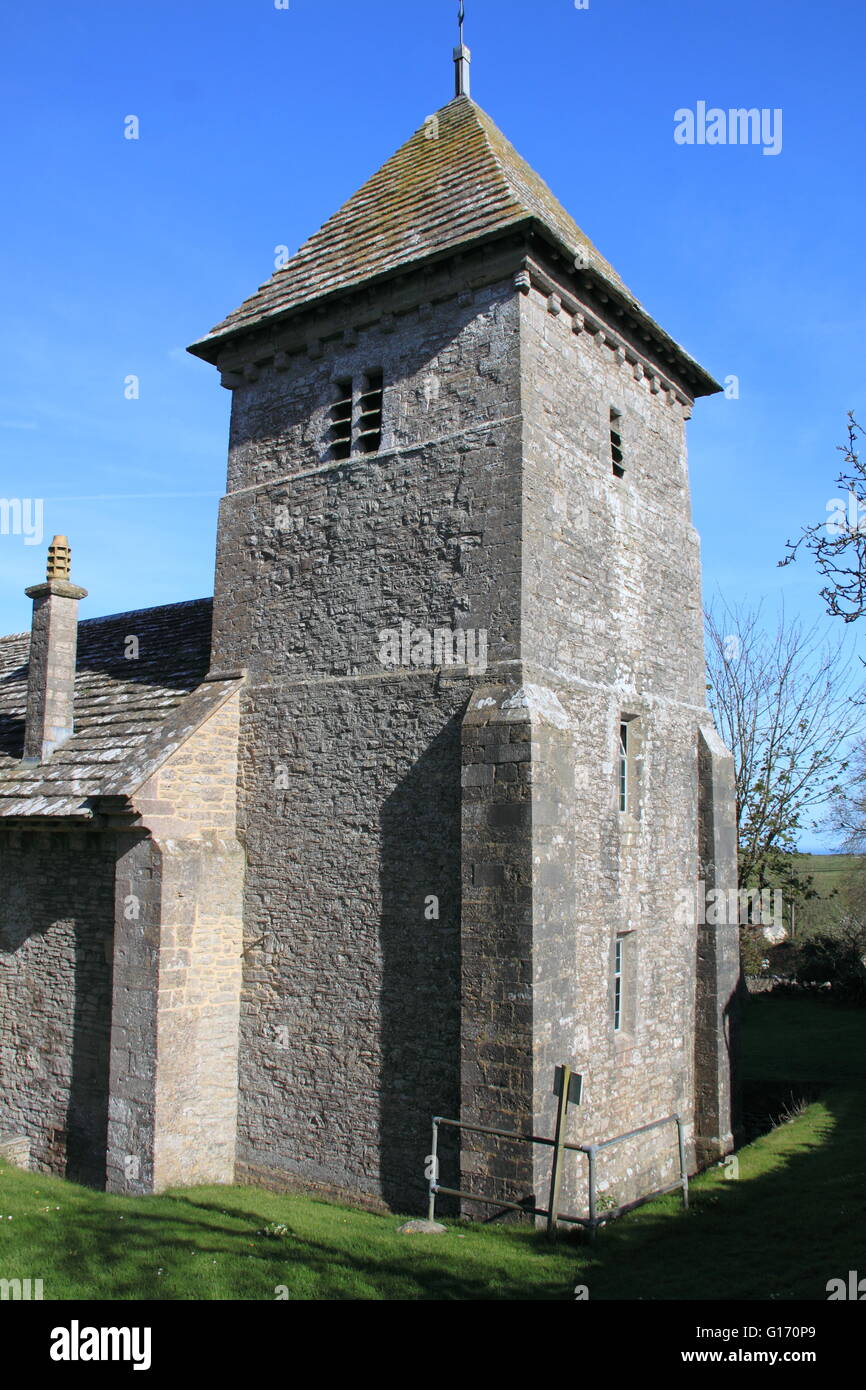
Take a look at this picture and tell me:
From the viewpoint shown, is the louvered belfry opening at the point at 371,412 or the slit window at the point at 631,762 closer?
the slit window at the point at 631,762

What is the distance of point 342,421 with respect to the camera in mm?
12445

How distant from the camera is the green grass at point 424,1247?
7281mm

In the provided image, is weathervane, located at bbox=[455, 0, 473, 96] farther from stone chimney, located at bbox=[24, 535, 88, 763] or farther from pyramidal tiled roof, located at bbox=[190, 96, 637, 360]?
stone chimney, located at bbox=[24, 535, 88, 763]

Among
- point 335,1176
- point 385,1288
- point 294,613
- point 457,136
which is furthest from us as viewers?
point 457,136

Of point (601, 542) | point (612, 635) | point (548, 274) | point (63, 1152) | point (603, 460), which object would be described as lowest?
point (63, 1152)

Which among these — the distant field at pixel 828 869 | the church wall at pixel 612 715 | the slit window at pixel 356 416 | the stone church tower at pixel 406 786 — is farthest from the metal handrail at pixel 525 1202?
the distant field at pixel 828 869

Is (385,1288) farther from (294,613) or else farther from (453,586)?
(294,613)

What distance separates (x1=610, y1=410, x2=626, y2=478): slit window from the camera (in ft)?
41.7

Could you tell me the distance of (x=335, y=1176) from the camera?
10.5 meters

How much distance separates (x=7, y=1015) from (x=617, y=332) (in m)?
12.1

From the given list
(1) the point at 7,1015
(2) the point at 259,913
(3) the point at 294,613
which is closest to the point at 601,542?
(3) the point at 294,613

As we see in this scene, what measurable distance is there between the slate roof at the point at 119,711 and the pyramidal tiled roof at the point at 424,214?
448 centimetres

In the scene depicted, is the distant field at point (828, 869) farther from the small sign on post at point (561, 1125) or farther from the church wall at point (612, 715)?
the small sign on post at point (561, 1125)

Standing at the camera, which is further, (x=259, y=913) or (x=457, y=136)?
(x=457, y=136)
